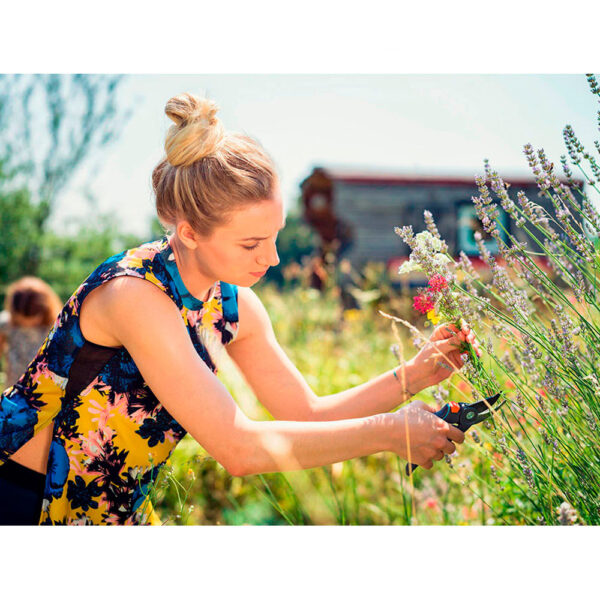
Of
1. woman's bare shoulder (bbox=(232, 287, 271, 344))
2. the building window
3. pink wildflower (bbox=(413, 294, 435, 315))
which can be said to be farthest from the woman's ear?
the building window

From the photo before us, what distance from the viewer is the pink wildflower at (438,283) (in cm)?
125

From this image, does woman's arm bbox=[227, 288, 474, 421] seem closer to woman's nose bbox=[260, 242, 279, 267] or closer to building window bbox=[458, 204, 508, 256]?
woman's nose bbox=[260, 242, 279, 267]

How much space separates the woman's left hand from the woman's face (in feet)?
1.45

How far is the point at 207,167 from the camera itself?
51.3 inches

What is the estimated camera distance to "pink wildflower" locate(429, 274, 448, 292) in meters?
1.25

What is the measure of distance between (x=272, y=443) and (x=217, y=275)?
44cm

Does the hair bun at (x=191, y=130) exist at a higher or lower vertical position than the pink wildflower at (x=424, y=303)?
higher

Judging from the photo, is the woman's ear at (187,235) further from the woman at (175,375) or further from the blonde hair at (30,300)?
the blonde hair at (30,300)

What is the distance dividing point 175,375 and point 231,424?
0.52ft

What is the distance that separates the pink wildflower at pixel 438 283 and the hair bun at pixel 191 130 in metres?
0.58

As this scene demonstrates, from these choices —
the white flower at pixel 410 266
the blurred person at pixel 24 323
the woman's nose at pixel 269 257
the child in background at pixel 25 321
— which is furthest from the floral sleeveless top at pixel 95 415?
the child in background at pixel 25 321
